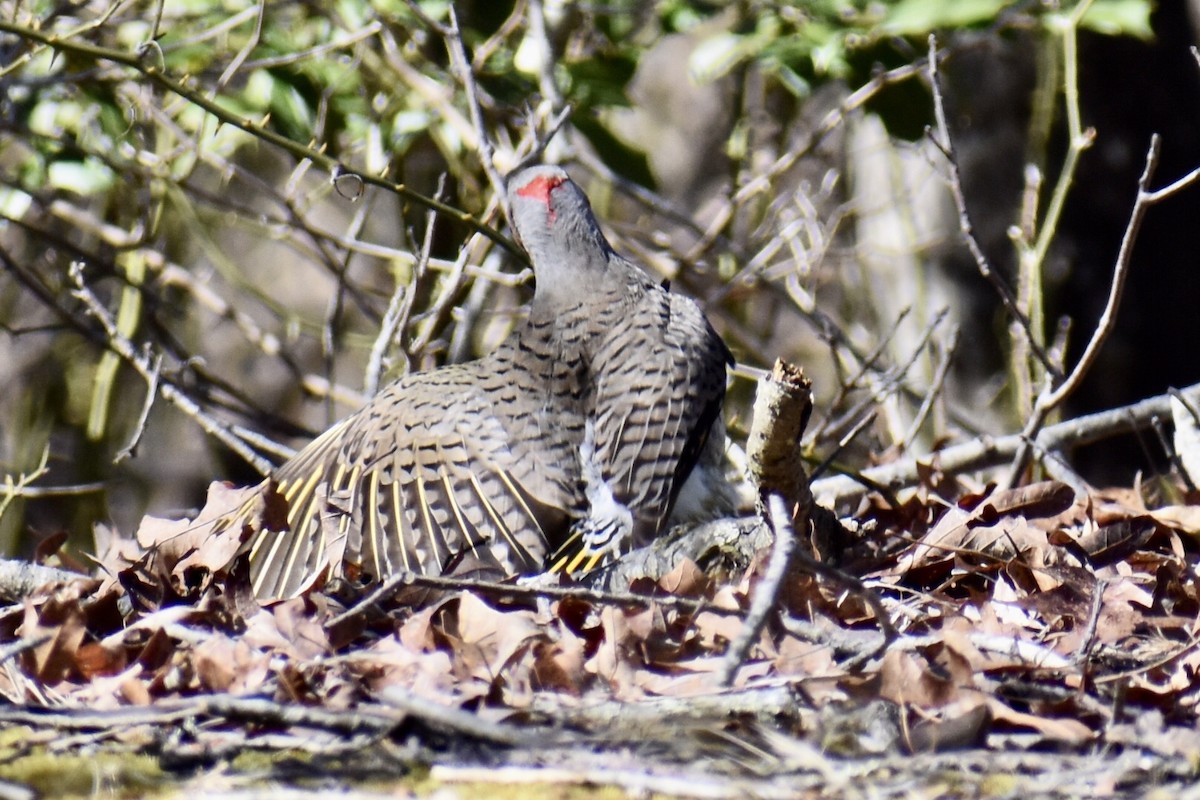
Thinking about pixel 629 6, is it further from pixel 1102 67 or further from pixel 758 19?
pixel 1102 67

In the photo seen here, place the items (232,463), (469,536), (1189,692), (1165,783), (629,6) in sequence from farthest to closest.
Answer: (232,463) → (629,6) → (469,536) → (1189,692) → (1165,783)

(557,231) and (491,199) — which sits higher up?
(491,199)

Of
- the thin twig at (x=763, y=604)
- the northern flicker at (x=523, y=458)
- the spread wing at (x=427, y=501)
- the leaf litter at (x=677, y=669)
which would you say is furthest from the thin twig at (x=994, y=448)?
the thin twig at (x=763, y=604)

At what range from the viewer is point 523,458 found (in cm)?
420

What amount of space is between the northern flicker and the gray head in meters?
0.20

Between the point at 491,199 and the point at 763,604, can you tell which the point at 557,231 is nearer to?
the point at 491,199

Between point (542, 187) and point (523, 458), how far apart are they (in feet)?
4.20

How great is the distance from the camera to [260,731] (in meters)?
2.71

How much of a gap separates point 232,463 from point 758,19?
19.0ft

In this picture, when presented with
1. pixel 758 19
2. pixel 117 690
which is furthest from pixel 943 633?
pixel 758 19

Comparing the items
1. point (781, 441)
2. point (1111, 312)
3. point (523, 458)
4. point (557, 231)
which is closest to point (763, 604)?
point (781, 441)

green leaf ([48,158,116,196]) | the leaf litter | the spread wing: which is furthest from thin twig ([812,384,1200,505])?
green leaf ([48,158,116,196])

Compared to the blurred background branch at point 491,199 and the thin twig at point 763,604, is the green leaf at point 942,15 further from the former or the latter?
the thin twig at point 763,604

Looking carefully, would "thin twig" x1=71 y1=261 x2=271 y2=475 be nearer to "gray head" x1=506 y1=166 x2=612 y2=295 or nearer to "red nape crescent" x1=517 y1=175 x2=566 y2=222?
"gray head" x1=506 y1=166 x2=612 y2=295
